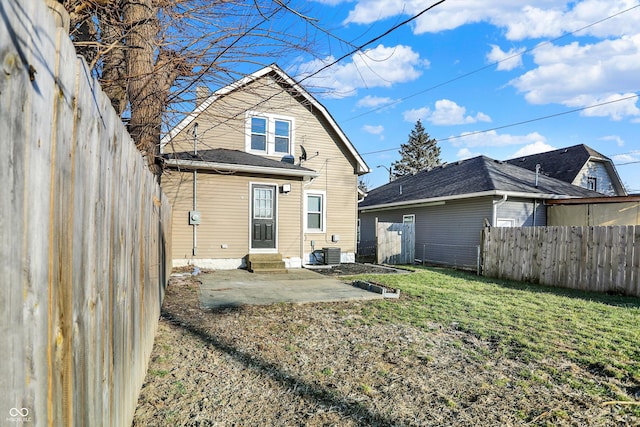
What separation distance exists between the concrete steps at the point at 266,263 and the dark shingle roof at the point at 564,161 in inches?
839

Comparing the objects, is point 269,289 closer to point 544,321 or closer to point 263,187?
point 263,187

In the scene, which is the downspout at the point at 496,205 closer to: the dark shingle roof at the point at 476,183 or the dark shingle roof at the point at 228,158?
the dark shingle roof at the point at 476,183

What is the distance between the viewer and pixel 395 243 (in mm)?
16016

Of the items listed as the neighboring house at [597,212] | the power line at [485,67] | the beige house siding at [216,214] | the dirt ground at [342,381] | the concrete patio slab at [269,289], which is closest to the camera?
the dirt ground at [342,381]

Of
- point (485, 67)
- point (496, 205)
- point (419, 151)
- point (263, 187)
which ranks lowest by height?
point (496, 205)

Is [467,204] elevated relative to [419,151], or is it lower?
lower

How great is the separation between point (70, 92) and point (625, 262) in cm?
1083

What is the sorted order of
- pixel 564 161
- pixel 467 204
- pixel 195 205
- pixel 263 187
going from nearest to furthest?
pixel 195 205 < pixel 263 187 < pixel 467 204 < pixel 564 161

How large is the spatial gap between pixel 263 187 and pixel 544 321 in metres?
8.21

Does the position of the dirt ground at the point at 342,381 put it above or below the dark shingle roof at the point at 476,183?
below

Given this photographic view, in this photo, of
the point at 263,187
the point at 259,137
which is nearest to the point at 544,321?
the point at 263,187

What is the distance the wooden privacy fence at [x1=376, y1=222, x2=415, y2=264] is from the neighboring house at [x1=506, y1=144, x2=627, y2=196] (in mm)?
13846

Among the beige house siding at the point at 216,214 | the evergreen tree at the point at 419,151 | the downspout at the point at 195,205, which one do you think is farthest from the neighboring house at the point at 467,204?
the evergreen tree at the point at 419,151

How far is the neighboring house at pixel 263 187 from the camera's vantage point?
10602 millimetres
